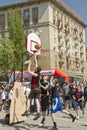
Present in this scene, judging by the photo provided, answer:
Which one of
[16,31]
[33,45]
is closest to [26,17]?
[16,31]

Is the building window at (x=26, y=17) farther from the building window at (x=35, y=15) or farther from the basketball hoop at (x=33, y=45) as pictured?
the basketball hoop at (x=33, y=45)

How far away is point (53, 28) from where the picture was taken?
241 ft

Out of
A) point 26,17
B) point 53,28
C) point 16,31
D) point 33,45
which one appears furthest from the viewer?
point 26,17

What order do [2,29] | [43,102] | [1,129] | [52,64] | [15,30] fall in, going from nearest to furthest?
1. [1,129]
2. [43,102]
3. [15,30]
4. [52,64]
5. [2,29]

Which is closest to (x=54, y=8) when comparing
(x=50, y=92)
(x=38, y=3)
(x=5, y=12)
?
(x=38, y=3)

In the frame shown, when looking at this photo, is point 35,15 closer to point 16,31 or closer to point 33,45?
point 16,31

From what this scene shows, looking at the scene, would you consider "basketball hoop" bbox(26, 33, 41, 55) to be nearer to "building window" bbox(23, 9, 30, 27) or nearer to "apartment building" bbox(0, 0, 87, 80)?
"apartment building" bbox(0, 0, 87, 80)

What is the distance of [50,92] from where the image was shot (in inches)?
476

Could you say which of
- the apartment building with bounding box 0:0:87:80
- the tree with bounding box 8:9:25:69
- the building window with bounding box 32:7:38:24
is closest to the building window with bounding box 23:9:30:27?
the apartment building with bounding box 0:0:87:80

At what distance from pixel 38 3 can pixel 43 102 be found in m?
63.5

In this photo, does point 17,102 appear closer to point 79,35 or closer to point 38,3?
point 38,3

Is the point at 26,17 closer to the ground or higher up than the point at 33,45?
higher up

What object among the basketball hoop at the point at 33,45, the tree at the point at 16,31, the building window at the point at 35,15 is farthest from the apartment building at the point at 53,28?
the basketball hoop at the point at 33,45

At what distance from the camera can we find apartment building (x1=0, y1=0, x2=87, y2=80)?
234 feet
